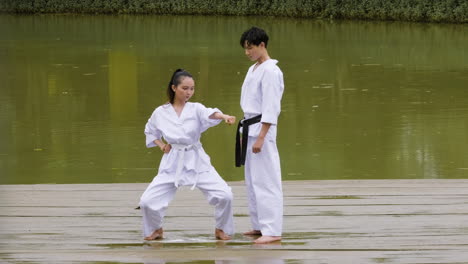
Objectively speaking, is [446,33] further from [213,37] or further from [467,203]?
[467,203]

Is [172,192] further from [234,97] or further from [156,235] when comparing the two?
[234,97]

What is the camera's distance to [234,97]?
13.7m

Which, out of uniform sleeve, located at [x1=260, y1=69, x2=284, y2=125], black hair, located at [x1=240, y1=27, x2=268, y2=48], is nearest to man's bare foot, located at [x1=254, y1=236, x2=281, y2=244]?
uniform sleeve, located at [x1=260, y1=69, x2=284, y2=125]

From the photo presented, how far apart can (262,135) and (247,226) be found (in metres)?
0.83

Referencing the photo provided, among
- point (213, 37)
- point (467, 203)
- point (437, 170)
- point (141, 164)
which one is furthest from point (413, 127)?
point (213, 37)

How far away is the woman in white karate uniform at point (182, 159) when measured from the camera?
529 centimetres

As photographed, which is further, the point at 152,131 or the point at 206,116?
the point at 152,131

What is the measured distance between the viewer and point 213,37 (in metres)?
22.8

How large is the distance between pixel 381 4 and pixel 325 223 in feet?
71.2

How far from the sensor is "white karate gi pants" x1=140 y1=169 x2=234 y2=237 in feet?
17.3

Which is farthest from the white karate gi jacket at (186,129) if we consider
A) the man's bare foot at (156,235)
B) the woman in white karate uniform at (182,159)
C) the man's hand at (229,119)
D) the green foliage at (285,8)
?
the green foliage at (285,8)

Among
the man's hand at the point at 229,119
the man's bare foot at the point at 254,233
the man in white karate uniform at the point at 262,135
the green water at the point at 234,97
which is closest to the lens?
the man's hand at the point at 229,119

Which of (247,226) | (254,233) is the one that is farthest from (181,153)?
(247,226)

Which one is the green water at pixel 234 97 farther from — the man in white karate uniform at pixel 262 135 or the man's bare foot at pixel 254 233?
the man's bare foot at pixel 254 233
